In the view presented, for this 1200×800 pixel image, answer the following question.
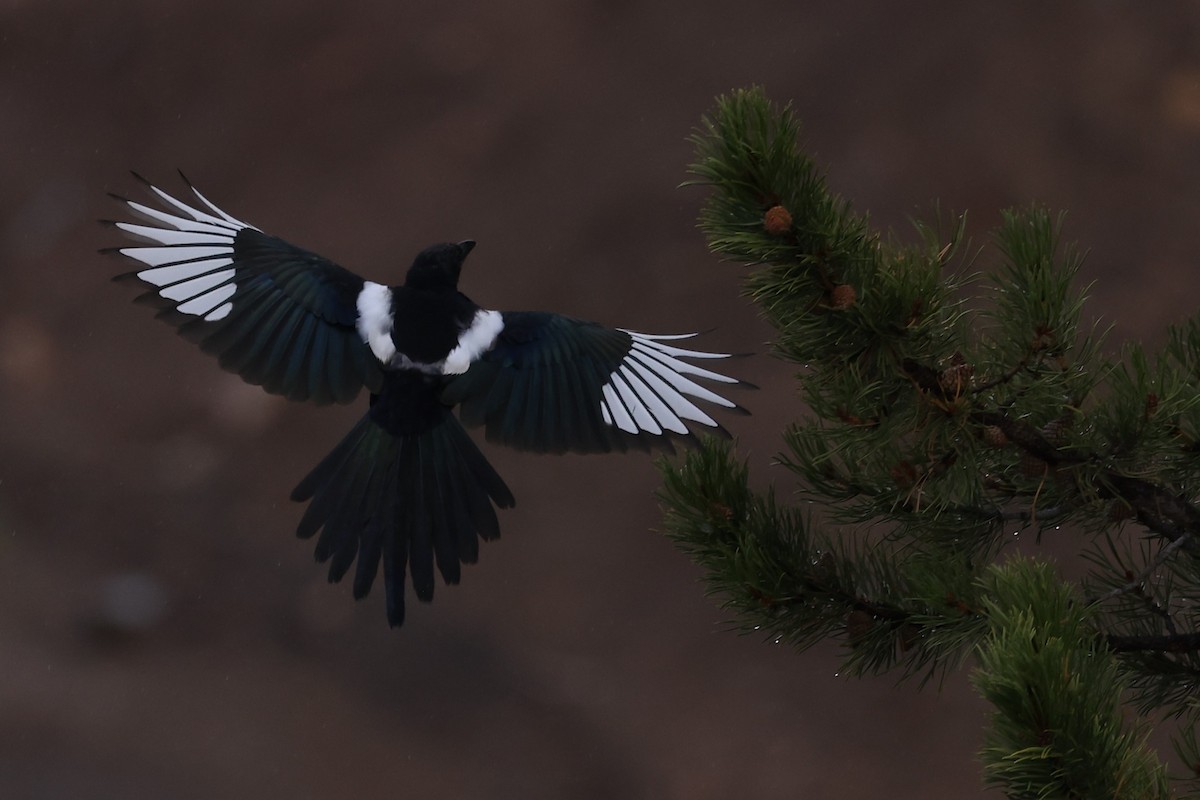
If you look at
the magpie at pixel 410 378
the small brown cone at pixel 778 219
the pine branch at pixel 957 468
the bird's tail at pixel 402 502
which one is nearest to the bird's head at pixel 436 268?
the magpie at pixel 410 378

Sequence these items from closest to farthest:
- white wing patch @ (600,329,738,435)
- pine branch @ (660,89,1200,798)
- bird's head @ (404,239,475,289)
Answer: pine branch @ (660,89,1200,798) < white wing patch @ (600,329,738,435) < bird's head @ (404,239,475,289)

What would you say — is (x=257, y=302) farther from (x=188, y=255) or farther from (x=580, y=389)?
(x=580, y=389)

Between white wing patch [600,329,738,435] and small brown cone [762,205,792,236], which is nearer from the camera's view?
small brown cone [762,205,792,236]

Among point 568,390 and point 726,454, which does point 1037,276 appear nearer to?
point 726,454

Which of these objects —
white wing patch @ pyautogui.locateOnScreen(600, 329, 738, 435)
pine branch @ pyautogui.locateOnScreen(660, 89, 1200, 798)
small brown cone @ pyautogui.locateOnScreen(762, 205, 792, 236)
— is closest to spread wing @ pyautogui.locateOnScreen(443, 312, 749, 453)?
white wing patch @ pyautogui.locateOnScreen(600, 329, 738, 435)

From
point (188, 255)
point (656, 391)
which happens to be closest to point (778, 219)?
point (656, 391)

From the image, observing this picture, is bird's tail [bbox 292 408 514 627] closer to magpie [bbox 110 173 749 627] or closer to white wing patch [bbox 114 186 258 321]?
magpie [bbox 110 173 749 627]

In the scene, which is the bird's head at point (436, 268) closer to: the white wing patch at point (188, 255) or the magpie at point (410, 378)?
the magpie at point (410, 378)

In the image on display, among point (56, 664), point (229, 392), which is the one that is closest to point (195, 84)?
point (229, 392)
